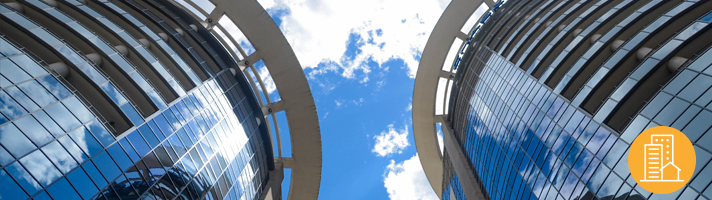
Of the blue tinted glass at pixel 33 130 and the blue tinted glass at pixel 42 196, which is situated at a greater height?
the blue tinted glass at pixel 33 130

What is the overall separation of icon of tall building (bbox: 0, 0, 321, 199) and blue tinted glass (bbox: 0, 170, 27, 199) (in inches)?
1.4

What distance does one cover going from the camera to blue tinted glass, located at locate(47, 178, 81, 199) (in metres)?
13.4

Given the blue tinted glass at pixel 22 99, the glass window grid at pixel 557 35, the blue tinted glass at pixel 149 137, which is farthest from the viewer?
the glass window grid at pixel 557 35

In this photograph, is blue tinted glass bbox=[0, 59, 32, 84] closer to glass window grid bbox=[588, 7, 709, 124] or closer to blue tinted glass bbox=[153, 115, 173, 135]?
blue tinted glass bbox=[153, 115, 173, 135]

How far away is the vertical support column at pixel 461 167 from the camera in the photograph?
3278 cm

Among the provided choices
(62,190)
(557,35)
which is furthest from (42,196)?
(557,35)

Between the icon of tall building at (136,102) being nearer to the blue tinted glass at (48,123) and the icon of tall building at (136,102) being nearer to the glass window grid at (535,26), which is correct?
the blue tinted glass at (48,123)

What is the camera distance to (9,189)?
38.9 feet

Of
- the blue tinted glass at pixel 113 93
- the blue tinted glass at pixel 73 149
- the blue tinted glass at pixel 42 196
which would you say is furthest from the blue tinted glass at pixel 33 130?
the blue tinted glass at pixel 113 93

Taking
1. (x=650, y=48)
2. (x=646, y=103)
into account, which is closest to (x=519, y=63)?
(x=650, y=48)

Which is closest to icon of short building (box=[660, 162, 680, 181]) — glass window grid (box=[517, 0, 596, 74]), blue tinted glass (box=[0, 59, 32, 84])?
glass window grid (box=[517, 0, 596, 74])

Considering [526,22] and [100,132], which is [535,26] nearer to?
[526,22]

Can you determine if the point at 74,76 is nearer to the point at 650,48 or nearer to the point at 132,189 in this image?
the point at 132,189

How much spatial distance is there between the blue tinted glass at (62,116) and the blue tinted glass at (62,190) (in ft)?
8.11
